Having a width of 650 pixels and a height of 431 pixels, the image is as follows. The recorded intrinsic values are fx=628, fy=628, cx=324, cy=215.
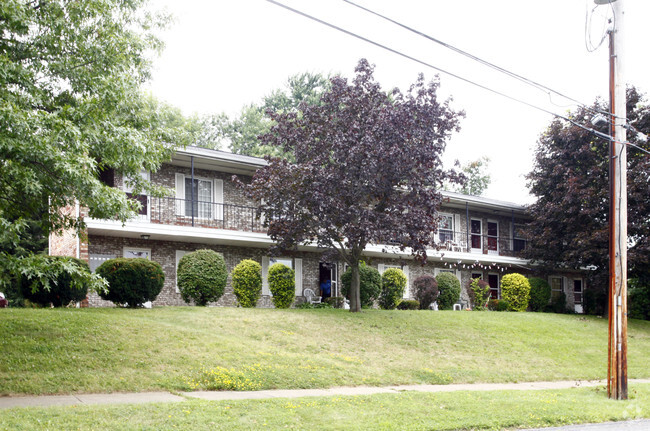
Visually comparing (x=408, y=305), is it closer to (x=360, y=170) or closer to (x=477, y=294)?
(x=477, y=294)

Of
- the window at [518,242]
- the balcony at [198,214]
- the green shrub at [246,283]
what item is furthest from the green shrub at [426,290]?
the window at [518,242]

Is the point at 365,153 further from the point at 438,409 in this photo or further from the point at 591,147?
the point at 591,147

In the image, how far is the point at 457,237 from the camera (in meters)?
33.8

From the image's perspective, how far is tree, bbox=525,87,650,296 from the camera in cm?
2756

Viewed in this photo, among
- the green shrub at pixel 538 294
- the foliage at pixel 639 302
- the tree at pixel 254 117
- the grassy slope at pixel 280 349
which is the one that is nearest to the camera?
the grassy slope at pixel 280 349

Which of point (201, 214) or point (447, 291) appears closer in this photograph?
point (201, 214)

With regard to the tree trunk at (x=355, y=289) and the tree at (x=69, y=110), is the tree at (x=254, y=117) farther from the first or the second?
the tree at (x=69, y=110)

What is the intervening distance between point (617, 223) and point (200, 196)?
16219 mm

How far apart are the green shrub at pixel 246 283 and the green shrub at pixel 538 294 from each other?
1559 cm

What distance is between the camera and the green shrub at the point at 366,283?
81.0 feet

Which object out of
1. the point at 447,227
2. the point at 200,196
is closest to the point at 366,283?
the point at 200,196

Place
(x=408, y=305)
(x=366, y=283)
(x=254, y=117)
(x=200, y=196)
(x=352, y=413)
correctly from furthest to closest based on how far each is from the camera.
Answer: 1. (x=254, y=117)
2. (x=408, y=305)
3. (x=200, y=196)
4. (x=366, y=283)
5. (x=352, y=413)

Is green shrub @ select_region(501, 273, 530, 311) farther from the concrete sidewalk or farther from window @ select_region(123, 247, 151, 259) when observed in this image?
window @ select_region(123, 247, 151, 259)

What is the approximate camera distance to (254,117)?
45.8m
